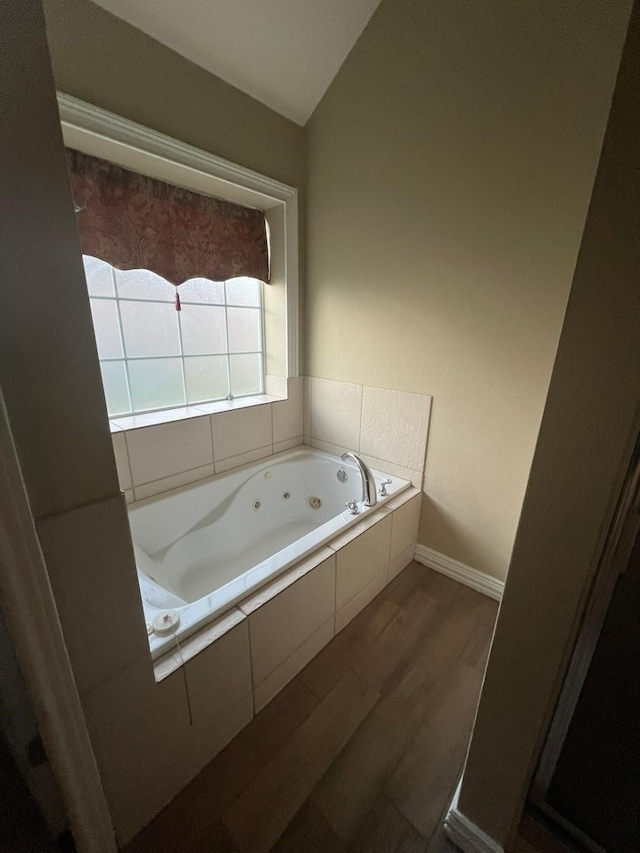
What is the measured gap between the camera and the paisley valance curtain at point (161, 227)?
4.91ft

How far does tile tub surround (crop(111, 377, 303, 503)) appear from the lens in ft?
5.63

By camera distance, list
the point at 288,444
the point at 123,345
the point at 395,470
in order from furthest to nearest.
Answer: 1. the point at 288,444
2. the point at 395,470
3. the point at 123,345

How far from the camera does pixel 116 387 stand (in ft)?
5.97

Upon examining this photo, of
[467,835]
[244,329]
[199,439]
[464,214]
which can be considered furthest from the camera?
[244,329]

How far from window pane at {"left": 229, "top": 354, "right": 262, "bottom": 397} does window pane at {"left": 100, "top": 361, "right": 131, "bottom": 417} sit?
2.13ft

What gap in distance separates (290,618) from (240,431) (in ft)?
3.78

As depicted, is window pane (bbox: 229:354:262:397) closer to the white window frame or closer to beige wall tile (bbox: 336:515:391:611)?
the white window frame

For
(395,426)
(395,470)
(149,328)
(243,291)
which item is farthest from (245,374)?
(395,470)

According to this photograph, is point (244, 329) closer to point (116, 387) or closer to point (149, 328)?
point (149, 328)

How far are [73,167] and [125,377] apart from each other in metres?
0.90

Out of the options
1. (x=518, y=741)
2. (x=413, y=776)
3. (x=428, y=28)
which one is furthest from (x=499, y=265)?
(x=413, y=776)

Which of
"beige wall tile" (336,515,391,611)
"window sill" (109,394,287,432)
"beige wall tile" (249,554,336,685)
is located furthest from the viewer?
"window sill" (109,394,287,432)

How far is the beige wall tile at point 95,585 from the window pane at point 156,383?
1.37m

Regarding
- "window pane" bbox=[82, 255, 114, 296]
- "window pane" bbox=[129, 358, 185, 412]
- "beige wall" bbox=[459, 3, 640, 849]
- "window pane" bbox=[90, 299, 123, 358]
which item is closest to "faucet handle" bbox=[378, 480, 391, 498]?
"beige wall" bbox=[459, 3, 640, 849]
